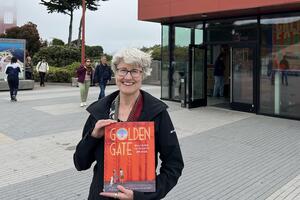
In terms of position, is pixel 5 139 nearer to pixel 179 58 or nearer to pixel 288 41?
pixel 179 58

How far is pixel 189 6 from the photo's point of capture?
1164 centimetres

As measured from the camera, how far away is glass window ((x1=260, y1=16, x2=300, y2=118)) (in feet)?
34.3

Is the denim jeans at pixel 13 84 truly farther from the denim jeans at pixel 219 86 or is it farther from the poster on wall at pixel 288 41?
the poster on wall at pixel 288 41

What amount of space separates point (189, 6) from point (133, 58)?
9956 millimetres

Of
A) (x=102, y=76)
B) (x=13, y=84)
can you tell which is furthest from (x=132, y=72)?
(x=13, y=84)

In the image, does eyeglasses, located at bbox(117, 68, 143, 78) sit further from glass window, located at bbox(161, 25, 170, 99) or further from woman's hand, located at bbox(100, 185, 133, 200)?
glass window, located at bbox(161, 25, 170, 99)

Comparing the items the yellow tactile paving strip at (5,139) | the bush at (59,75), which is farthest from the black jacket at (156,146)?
the bush at (59,75)

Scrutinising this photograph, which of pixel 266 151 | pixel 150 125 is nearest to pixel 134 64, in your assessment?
pixel 150 125

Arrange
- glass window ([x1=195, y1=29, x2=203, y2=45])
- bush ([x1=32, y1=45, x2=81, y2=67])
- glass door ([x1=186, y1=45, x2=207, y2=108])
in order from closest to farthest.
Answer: glass door ([x1=186, y1=45, x2=207, y2=108]), glass window ([x1=195, y1=29, x2=203, y2=45]), bush ([x1=32, y1=45, x2=81, y2=67])

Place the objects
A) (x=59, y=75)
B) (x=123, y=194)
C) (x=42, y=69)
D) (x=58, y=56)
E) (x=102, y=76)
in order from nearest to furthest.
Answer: (x=123, y=194) < (x=102, y=76) < (x=42, y=69) < (x=59, y=75) < (x=58, y=56)

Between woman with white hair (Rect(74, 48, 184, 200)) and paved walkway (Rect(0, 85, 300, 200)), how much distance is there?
9.05 feet

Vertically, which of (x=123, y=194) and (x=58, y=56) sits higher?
(x=58, y=56)

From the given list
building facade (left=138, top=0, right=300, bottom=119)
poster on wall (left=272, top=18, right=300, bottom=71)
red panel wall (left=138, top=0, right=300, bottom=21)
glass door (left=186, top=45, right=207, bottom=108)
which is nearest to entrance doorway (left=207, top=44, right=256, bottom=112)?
building facade (left=138, top=0, right=300, bottom=119)

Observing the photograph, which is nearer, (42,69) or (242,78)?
Answer: (242,78)
